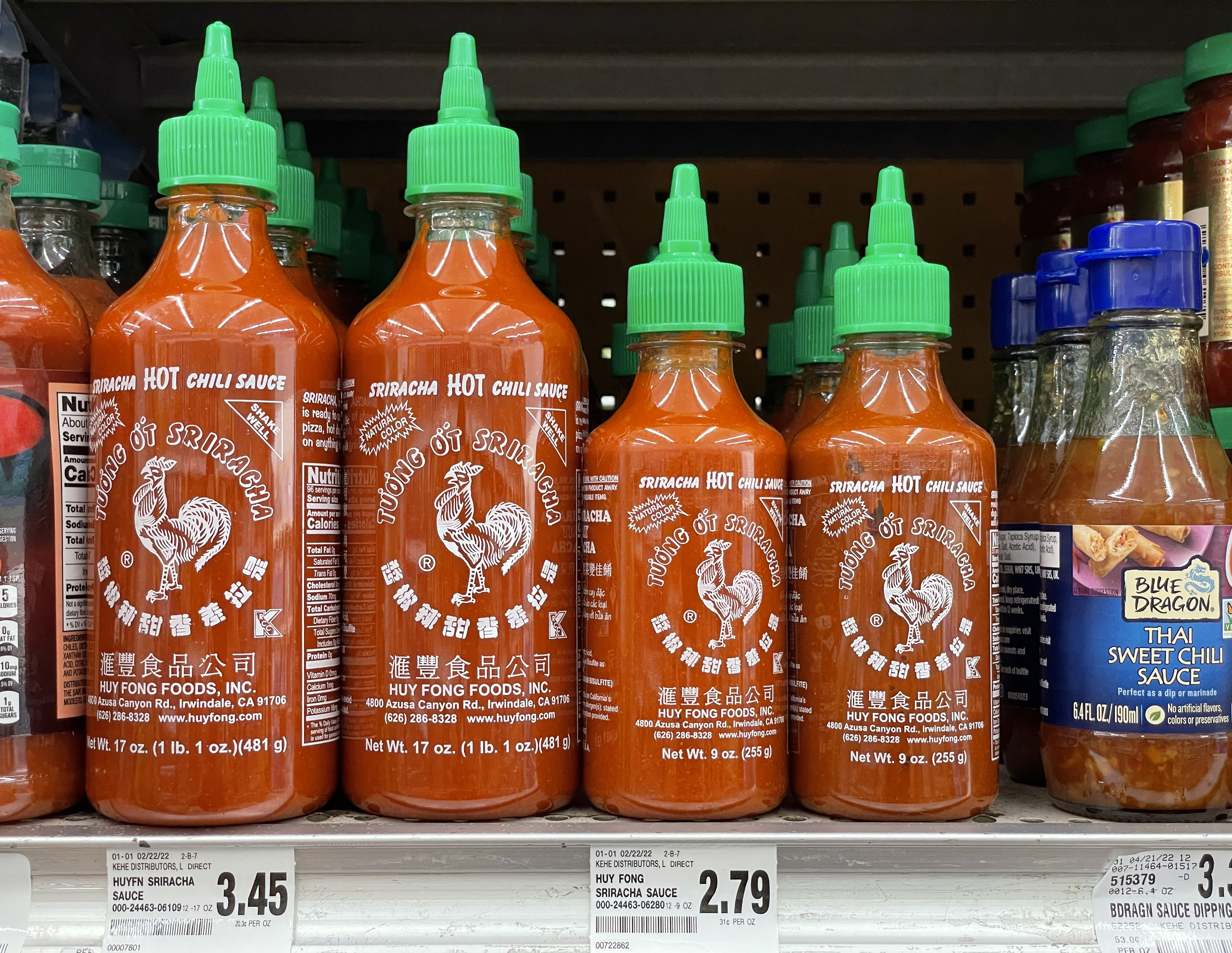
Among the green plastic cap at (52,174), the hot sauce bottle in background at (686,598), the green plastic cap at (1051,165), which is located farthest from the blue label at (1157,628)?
the green plastic cap at (52,174)

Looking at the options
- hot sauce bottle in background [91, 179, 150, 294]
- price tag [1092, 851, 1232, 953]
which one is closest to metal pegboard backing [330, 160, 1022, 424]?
hot sauce bottle in background [91, 179, 150, 294]

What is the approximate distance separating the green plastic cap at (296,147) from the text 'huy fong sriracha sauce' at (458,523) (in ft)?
0.71

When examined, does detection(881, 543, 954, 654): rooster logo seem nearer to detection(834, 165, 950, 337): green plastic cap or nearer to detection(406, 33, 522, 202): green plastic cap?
detection(834, 165, 950, 337): green plastic cap

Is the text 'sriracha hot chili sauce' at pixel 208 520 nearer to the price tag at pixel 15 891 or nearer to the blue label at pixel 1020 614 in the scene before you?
the price tag at pixel 15 891

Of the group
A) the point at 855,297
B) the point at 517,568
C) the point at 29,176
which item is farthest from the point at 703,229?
the point at 29,176

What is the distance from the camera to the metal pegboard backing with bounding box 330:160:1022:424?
1.38 meters

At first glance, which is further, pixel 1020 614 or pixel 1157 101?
pixel 1157 101

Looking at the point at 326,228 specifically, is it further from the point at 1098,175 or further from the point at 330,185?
the point at 1098,175

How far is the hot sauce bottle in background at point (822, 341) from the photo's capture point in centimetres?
97

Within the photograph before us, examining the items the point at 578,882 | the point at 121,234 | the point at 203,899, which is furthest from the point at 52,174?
the point at 578,882

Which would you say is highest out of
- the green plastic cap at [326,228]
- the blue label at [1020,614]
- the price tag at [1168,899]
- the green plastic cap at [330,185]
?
the green plastic cap at [330,185]

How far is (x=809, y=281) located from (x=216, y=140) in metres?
0.52

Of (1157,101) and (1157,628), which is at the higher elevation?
(1157,101)

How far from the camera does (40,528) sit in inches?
31.3
